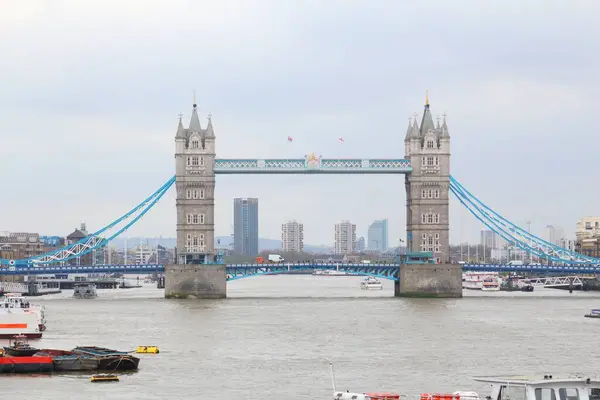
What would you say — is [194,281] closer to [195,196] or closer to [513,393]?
[195,196]

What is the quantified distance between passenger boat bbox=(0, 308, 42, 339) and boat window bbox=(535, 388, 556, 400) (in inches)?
1827

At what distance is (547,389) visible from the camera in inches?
1784

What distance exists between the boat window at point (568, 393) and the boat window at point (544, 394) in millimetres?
270

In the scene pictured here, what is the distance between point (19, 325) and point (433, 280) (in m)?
67.5

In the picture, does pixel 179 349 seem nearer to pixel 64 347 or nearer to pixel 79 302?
pixel 64 347

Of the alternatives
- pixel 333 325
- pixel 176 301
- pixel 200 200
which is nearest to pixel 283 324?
pixel 333 325

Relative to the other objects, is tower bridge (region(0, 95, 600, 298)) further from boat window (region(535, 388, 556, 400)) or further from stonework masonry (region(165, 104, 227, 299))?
boat window (region(535, 388, 556, 400))

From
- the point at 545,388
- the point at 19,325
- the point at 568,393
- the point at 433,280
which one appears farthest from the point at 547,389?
the point at 433,280

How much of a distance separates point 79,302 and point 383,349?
236 ft

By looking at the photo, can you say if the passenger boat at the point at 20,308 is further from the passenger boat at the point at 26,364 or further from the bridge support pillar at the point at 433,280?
the bridge support pillar at the point at 433,280

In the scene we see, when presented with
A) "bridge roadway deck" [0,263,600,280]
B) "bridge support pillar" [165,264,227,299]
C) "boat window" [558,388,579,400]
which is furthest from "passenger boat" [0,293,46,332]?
"bridge roadway deck" [0,263,600,280]

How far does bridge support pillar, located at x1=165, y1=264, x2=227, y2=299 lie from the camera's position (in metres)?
141

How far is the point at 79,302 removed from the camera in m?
145

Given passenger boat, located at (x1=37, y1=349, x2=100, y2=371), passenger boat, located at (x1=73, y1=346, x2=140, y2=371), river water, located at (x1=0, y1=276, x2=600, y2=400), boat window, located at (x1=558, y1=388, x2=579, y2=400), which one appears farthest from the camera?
passenger boat, located at (x1=73, y1=346, x2=140, y2=371)
